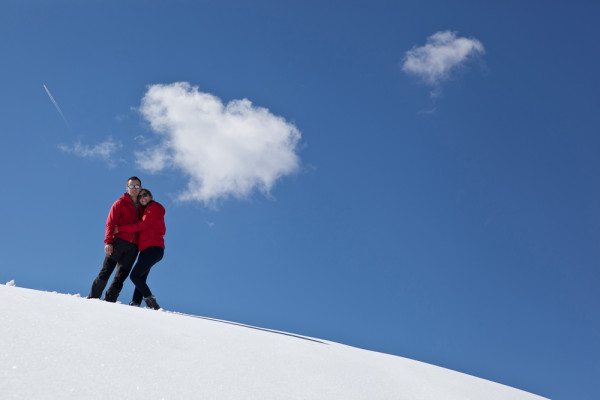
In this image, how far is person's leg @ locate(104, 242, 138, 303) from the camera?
6004 millimetres

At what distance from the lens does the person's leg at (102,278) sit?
5.93 metres

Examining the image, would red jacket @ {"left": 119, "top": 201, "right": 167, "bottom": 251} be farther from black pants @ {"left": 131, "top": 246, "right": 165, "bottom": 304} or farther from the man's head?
the man's head

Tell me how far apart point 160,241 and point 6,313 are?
3013 millimetres

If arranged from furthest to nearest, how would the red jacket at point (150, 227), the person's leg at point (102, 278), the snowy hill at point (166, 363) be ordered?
the red jacket at point (150, 227), the person's leg at point (102, 278), the snowy hill at point (166, 363)

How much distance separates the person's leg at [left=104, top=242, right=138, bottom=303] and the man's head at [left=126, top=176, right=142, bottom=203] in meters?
0.65

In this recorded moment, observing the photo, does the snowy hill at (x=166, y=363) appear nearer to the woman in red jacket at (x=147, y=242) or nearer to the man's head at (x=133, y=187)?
the woman in red jacket at (x=147, y=242)

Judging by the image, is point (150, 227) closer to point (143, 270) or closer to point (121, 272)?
point (143, 270)

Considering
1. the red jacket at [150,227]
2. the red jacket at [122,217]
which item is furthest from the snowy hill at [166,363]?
the red jacket at [122,217]

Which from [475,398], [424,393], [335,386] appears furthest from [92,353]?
[475,398]

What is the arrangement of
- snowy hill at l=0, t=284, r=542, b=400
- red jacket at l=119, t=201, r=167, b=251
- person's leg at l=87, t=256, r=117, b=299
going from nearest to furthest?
snowy hill at l=0, t=284, r=542, b=400, person's leg at l=87, t=256, r=117, b=299, red jacket at l=119, t=201, r=167, b=251

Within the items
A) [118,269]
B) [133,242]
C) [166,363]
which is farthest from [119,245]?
[166,363]

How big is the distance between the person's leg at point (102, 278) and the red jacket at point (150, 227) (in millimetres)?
410

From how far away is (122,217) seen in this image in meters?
6.09

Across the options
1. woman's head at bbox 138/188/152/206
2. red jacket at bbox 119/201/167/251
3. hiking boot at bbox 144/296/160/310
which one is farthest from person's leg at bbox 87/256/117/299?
woman's head at bbox 138/188/152/206
